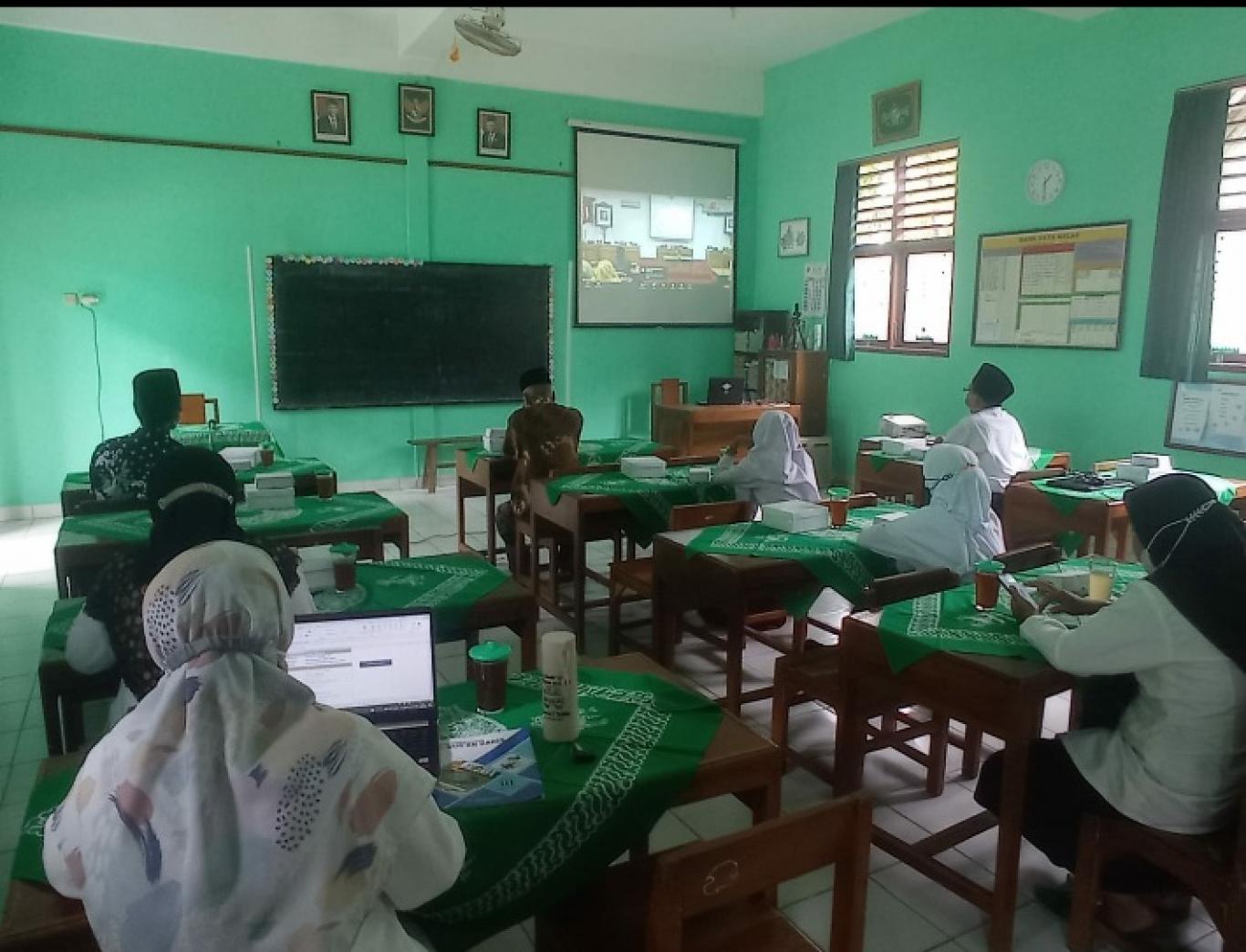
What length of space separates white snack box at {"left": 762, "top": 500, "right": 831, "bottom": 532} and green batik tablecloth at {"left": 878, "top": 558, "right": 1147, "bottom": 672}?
82 cm

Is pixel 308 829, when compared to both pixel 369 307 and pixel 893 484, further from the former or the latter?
pixel 369 307

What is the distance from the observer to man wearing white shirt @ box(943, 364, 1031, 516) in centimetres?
502

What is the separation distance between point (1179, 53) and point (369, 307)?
18.4 feet

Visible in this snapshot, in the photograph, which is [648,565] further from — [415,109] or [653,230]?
[653,230]

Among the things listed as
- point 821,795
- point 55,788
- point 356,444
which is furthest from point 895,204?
point 55,788

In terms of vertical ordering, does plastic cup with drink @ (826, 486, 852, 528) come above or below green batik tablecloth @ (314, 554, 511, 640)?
above

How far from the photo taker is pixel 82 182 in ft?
20.9

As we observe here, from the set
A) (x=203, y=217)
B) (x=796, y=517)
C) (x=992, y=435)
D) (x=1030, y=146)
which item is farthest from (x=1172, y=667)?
(x=203, y=217)

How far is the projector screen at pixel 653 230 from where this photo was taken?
807 cm

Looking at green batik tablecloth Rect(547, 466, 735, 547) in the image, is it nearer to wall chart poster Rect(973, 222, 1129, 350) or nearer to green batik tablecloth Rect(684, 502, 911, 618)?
green batik tablecloth Rect(684, 502, 911, 618)

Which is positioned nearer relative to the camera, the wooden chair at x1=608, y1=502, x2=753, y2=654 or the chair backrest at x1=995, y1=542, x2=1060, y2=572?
the chair backrest at x1=995, y1=542, x2=1060, y2=572

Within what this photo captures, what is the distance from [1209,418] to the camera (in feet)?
17.1

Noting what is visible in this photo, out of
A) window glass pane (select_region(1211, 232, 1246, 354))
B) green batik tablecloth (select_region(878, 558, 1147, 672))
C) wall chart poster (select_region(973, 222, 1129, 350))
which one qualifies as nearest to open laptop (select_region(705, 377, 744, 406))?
wall chart poster (select_region(973, 222, 1129, 350))

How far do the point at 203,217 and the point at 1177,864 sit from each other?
6.92 m
